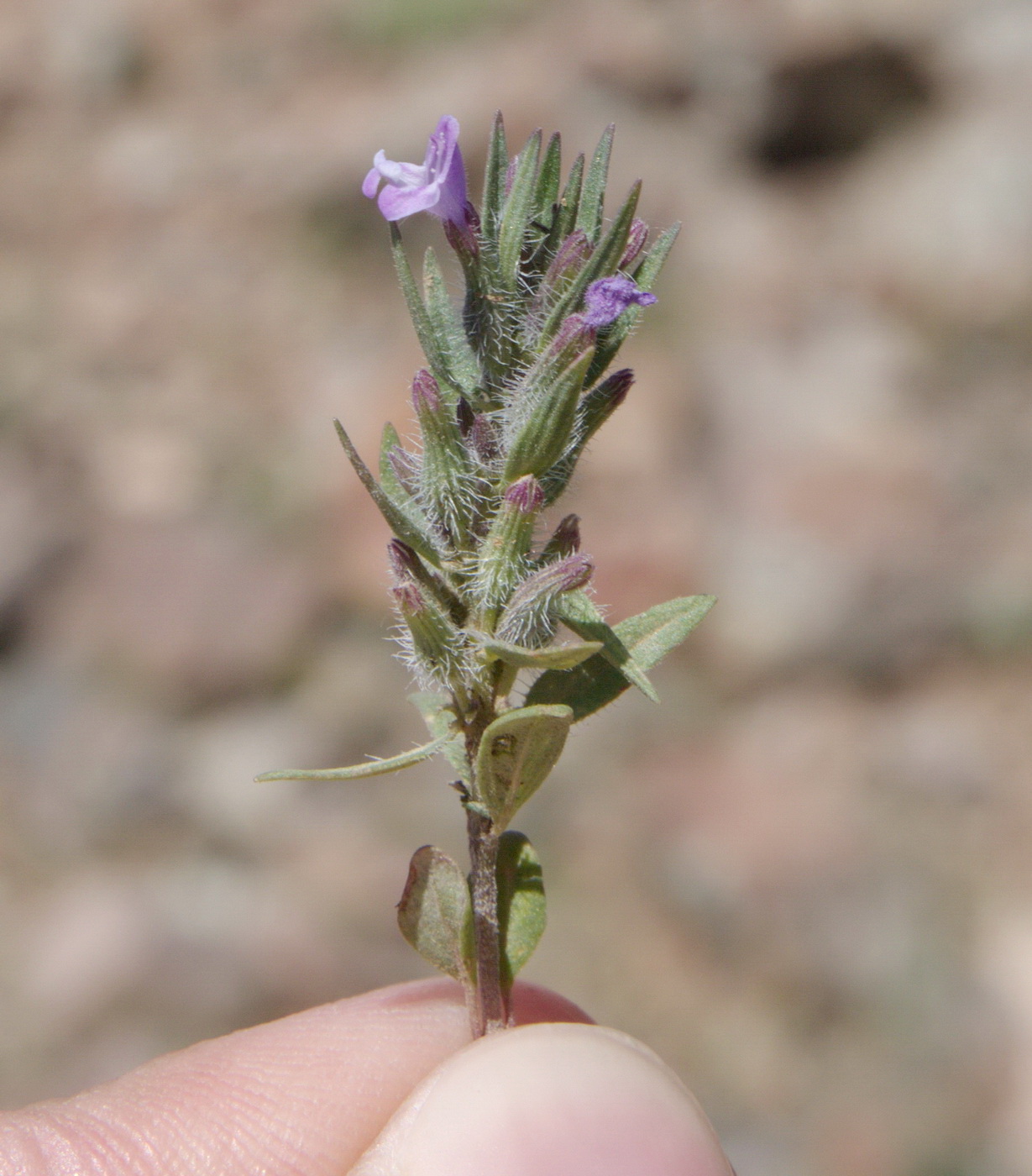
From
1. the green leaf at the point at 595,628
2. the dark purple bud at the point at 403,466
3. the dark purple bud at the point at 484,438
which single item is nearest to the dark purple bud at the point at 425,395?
the dark purple bud at the point at 484,438

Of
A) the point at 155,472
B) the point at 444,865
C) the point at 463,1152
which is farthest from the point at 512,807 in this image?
the point at 155,472

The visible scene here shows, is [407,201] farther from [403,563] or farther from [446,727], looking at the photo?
[446,727]

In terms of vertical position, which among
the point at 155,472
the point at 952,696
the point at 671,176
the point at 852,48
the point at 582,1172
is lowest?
the point at 952,696

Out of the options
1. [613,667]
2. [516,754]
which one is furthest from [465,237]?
[516,754]

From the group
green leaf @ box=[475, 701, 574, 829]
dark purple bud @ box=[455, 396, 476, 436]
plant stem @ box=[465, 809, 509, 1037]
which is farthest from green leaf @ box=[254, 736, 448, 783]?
dark purple bud @ box=[455, 396, 476, 436]

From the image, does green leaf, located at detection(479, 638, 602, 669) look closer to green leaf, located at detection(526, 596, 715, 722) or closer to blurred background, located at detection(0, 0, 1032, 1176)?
green leaf, located at detection(526, 596, 715, 722)

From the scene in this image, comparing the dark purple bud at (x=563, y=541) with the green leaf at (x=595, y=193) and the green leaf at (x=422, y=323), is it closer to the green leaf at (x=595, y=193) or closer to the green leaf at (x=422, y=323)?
the green leaf at (x=422, y=323)

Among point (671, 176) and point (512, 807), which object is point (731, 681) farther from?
point (512, 807)
